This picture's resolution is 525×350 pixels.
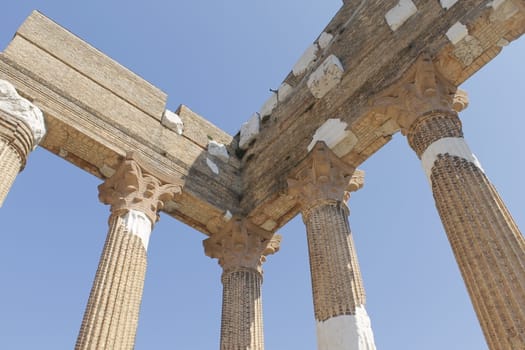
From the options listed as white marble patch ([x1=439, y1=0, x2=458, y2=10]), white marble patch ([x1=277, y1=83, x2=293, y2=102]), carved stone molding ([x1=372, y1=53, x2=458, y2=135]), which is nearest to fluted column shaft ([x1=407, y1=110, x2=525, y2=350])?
carved stone molding ([x1=372, y1=53, x2=458, y2=135])

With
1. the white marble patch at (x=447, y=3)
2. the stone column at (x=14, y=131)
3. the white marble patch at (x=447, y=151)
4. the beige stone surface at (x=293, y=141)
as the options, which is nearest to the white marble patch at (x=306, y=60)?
the beige stone surface at (x=293, y=141)

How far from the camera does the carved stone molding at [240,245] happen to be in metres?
12.8

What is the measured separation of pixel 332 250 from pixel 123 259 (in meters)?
4.03

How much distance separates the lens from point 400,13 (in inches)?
448

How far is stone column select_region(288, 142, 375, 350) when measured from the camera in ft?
28.9

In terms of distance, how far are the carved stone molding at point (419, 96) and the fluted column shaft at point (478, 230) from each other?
26 cm

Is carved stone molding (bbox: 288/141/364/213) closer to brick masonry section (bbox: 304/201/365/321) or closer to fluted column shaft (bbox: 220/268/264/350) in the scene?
brick masonry section (bbox: 304/201/365/321)

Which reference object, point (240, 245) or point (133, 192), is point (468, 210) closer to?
point (240, 245)

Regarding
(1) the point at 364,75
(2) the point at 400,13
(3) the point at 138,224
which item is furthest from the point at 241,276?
(2) the point at 400,13

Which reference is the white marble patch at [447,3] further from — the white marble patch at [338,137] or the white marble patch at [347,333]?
the white marble patch at [347,333]

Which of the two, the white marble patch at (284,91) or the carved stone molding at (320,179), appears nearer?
the carved stone molding at (320,179)

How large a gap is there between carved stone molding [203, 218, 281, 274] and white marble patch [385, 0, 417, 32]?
571 cm

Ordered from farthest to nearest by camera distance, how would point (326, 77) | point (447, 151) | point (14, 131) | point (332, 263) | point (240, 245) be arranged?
point (240, 245) → point (326, 77) → point (14, 131) → point (332, 263) → point (447, 151)

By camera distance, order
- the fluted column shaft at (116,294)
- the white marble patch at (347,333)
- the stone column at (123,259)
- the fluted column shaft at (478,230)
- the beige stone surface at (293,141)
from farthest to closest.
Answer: the stone column at (123,259)
the fluted column shaft at (116,294)
the white marble patch at (347,333)
the beige stone surface at (293,141)
the fluted column shaft at (478,230)
